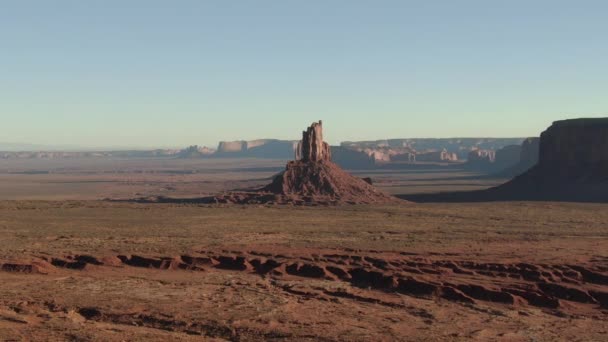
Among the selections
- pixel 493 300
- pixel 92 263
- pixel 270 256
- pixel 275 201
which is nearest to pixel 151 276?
pixel 92 263

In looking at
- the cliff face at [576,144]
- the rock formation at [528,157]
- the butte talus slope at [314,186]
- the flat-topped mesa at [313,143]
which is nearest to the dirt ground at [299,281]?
the butte talus slope at [314,186]

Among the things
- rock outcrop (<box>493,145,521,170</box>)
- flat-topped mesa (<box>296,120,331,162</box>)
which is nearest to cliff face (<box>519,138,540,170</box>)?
rock outcrop (<box>493,145,521,170</box>)

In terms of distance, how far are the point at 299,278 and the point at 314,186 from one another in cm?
5055

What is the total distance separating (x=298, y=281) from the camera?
2583 cm

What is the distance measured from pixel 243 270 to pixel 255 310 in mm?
7291

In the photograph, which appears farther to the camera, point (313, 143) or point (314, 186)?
point (313, 143)

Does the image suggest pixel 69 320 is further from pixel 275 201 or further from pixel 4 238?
pixel 275 201

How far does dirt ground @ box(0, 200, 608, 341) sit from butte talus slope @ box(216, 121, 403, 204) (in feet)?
81.6

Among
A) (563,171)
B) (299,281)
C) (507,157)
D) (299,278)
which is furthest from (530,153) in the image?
(299,281)

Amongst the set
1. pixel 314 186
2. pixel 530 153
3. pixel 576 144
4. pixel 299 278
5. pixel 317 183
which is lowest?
pixel 299 278

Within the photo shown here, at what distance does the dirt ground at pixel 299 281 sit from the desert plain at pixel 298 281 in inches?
2.4

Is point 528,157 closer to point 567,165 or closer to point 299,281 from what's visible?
point 567,165

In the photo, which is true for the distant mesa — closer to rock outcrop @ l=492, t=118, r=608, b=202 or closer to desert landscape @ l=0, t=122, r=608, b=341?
rock outcrop @ l=492, t=118, r=608, b=202

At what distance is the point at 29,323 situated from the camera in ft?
60.7
